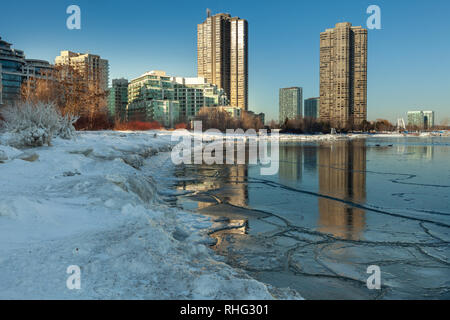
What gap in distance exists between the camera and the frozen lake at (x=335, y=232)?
425cm

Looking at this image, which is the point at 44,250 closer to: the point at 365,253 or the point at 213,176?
the point at 365,253

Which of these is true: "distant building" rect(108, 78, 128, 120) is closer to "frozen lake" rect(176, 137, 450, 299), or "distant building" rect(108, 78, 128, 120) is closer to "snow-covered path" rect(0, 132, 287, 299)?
"frozen lake" rect(176, 137, 450, 299)

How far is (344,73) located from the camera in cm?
16312

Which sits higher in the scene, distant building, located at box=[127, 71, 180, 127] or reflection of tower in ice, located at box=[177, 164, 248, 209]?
distant building, located at box=[127, 71, 180, 127]

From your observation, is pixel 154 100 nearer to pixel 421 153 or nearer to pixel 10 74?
pixel 10 74

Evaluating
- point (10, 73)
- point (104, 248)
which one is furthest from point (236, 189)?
point (10, 73)

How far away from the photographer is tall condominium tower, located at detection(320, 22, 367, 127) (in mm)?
159375

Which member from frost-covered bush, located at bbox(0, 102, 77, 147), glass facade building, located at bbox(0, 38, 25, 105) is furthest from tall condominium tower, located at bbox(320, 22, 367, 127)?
frost-covered bush, located at bbox(0, 102, 77, 147)

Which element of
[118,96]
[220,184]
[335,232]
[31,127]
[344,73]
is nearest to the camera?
[335,232]

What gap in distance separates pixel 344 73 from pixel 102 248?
173 metres

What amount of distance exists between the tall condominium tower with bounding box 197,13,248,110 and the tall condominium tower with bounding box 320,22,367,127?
4102 centimetres
